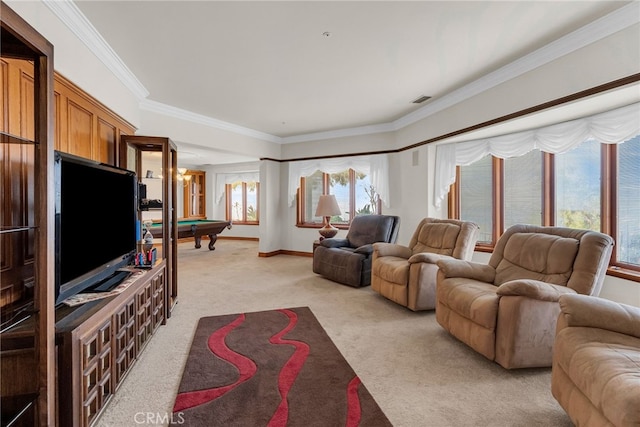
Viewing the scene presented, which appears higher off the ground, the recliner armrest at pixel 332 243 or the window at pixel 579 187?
the window at pixel 579 187

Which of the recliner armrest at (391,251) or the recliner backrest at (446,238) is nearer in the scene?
the recliner backrest at (446,238)

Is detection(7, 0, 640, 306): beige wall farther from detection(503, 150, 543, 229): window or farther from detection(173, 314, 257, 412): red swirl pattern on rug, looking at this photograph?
detection(173, 314, 257, 412): red swirl pattern on rug

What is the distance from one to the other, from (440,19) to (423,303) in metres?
2.58

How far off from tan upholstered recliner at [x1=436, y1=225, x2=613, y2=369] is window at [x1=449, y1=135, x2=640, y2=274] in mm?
1027

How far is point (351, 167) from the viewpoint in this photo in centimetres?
596

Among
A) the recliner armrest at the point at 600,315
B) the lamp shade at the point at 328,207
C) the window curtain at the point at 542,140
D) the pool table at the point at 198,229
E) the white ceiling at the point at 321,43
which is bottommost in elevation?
the recliner armrest at the point at 600,315

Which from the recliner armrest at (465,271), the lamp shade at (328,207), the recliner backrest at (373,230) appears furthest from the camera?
the lamp shade at (328,207)

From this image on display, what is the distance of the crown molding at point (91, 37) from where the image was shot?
6.82 ft

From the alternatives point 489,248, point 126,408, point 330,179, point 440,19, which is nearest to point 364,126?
point 330,179

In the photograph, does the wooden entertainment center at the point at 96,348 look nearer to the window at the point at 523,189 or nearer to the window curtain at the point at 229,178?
the window at the point at 523,189

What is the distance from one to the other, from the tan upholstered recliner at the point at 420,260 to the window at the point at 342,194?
2.02 metres

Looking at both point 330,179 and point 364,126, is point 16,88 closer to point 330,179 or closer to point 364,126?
point 364,126

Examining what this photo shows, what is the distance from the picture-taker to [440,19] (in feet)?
7.59

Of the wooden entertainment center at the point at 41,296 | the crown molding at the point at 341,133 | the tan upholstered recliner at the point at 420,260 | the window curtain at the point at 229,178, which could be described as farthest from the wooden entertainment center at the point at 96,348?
the window curtain at the point at 229,178
